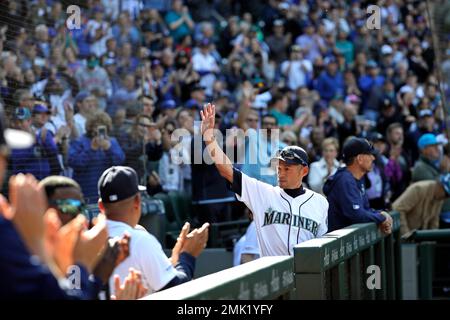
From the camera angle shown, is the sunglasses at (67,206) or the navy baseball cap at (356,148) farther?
the navy baseball cap at (356,148)

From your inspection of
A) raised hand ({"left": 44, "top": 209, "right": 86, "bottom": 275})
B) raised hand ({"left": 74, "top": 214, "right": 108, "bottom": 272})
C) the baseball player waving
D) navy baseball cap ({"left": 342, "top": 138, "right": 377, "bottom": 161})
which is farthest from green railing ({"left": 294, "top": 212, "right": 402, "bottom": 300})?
raised hand ({"left": 44, "top": 209, "right": 86, "bottom": 275})

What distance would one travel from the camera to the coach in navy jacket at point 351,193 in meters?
7.55

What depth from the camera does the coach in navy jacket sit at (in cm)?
755

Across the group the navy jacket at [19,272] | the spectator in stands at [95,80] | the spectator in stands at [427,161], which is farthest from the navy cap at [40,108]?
the navy jacket at [19,272]

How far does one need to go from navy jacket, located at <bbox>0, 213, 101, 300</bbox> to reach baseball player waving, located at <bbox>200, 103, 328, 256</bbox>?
12.8ft

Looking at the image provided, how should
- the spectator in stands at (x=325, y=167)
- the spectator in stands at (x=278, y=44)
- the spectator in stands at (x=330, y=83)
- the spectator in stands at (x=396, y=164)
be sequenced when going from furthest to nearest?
the spectator in stands at (x=278, y=44)
the spectator in stands at (x=330, y=83)
the spectator in stands at (x=396, y=164)
the spectator in stands at (x=325, y=167)

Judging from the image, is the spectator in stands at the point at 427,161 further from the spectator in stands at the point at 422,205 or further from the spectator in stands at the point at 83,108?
the spectator in stands at the point at 83,108

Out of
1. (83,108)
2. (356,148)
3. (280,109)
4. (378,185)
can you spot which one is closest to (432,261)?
(356,148)

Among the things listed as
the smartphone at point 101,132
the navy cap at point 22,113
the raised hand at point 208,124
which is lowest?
the raised hand at point 208,124

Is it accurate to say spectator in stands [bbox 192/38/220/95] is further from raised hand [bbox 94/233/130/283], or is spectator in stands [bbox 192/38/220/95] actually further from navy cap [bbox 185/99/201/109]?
raised hand [bbox 94/233/130/283]

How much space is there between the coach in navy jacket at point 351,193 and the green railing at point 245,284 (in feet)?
8.01

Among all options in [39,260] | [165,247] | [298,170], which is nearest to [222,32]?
[165,247]

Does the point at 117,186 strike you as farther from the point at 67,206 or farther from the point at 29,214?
the point at 29,214

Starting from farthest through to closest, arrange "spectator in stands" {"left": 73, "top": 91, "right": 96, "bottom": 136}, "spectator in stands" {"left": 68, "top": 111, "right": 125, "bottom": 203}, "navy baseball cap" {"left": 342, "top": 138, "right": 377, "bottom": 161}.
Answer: "spectator in stands" {"left": 73, "top": 91, "right": 96, "bottom": 136}, "spectator in stands" {"left": 68, "top": 111, "right": 125, "bottom": 203}, "navy baseball cap" {"left": 342, "top": 138, "right": 377, "bottom": 161}
